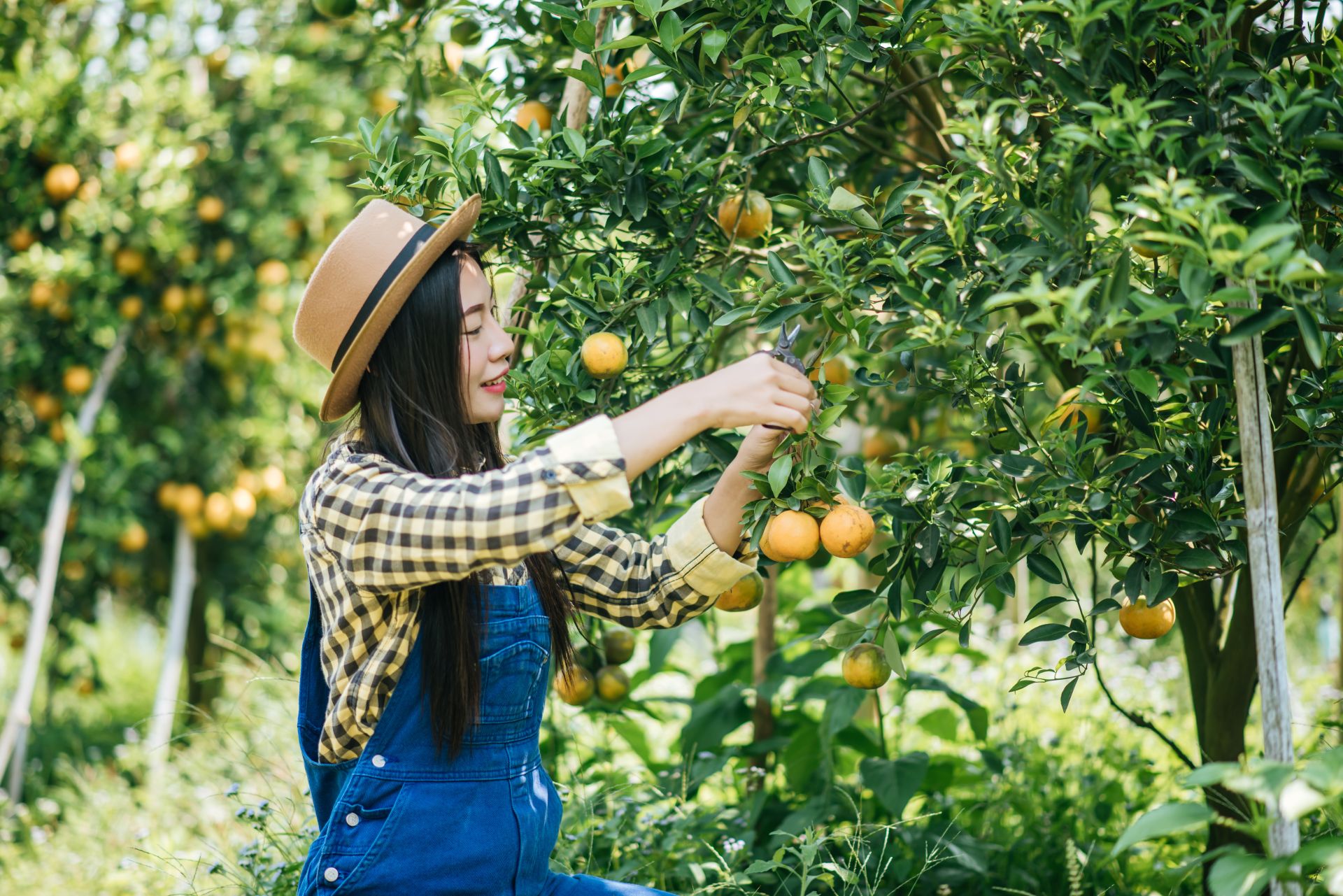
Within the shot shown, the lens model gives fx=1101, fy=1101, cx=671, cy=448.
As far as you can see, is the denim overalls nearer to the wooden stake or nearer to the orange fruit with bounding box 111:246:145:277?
the wooden stake

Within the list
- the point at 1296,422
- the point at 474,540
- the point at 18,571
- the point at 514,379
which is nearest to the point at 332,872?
the point at 474,540

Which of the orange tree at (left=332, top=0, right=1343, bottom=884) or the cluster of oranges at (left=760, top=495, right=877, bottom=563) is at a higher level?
the orange tree at (left=332, top=0, right=1343, bottom=884)

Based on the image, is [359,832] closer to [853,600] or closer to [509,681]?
[509,681]

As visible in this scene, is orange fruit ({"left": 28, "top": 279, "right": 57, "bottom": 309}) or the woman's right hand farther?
orange fruit ({"left": 28, "top": 279, "right": 57, "bottom": 309})

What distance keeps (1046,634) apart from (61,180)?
321 centimetres

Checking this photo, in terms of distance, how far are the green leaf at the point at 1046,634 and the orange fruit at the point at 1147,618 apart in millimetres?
80

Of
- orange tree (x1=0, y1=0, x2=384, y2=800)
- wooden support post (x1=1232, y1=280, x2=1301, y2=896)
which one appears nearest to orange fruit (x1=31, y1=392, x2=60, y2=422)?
orange tree (x1=0, y1=0, x2=384, y2=800)

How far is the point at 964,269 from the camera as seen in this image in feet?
4.25

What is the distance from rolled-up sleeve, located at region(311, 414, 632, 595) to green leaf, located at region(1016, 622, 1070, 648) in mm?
561

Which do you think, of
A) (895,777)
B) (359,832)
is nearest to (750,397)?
(359,832)

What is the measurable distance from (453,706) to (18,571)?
9.38 feet

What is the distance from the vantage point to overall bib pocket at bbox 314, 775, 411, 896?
1264mm

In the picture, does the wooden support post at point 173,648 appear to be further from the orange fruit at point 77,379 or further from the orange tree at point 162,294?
the orange fruit at point 77,379

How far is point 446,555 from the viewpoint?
1.18m
